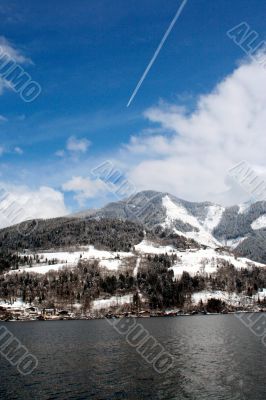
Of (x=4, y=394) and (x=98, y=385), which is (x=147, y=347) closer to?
(x=98, y=385)

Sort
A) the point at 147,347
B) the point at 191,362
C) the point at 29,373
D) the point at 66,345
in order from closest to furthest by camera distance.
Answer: the point at 29,373 < the point at 191,362 < the point at 147,347 < the point at 66,345

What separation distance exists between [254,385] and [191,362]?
29156mm

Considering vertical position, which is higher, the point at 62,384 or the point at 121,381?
the point at 62,384

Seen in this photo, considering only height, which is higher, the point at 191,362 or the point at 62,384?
the point at 62,384

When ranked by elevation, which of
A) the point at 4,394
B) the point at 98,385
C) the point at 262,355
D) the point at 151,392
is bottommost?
the point at 262,355

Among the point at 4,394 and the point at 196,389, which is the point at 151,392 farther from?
the point at 4,394

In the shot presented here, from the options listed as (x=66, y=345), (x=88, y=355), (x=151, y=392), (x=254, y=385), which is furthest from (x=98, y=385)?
(x=66, y=345)

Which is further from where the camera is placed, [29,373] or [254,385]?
[29,373]

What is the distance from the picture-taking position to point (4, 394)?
2817 inches

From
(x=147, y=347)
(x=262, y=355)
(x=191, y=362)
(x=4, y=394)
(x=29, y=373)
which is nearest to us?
(x=4, y=394)

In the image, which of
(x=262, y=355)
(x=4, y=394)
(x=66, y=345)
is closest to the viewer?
(x=4, y=394)

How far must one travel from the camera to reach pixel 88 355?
381ft

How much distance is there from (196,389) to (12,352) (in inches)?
2458

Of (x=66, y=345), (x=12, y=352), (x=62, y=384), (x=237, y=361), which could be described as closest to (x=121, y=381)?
(x=62, y=384)
